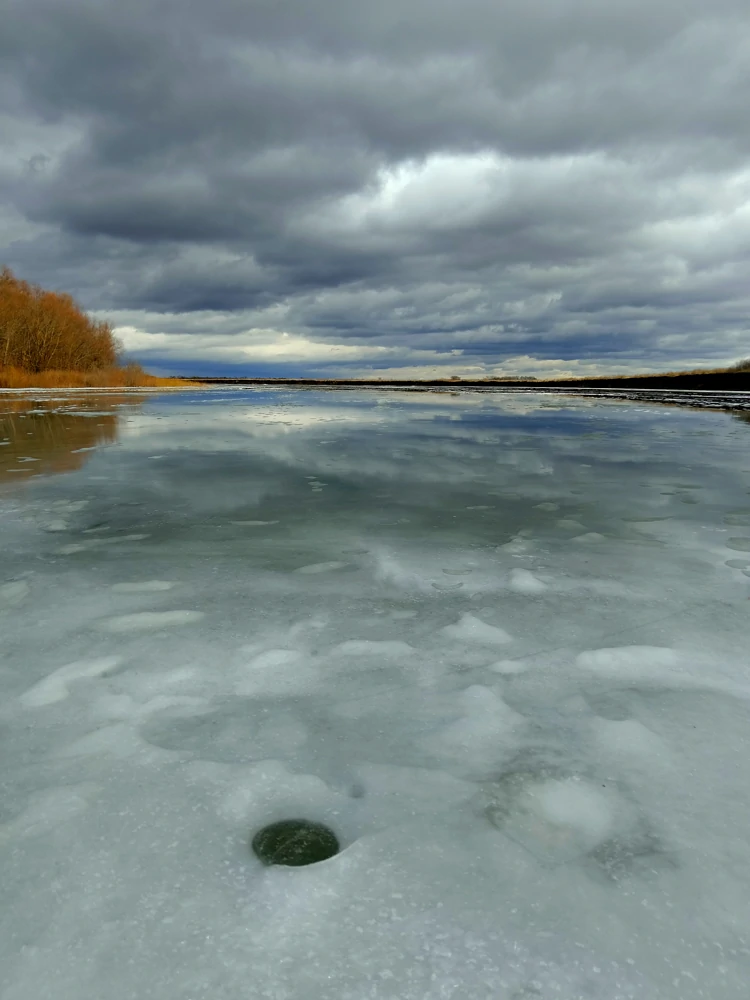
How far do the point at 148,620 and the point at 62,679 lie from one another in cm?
60

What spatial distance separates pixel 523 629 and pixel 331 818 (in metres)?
1.51

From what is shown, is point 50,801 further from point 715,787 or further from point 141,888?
point 715,787

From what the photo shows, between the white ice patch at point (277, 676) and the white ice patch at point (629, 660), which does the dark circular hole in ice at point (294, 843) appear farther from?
the white ice patch at point (629, 660)

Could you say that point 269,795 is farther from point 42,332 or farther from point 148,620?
point 42,332

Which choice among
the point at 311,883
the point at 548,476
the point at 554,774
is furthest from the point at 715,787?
the point at 548,476

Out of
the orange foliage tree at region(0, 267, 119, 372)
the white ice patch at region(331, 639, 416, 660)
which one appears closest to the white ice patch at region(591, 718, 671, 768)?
the white ice patch at region(331, 639, 416, 660)

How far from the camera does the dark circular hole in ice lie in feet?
4.99

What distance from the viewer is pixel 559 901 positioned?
139 cm

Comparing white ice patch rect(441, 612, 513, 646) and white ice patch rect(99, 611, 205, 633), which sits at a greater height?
white ice patch rect(99, 611, 205, 633)

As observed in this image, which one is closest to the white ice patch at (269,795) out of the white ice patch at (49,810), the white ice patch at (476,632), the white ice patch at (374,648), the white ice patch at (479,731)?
the white ice patch at (49,810)

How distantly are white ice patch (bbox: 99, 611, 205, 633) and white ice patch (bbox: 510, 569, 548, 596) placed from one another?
1761 mm

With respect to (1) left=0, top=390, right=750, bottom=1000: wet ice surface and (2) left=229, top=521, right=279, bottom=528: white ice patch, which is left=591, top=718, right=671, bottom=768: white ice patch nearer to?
(1) left=0, top=390, right=750, bottom=1000: wet ice surface

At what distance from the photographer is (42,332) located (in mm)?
50469

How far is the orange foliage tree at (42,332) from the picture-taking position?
160ft
